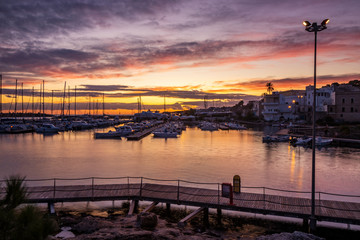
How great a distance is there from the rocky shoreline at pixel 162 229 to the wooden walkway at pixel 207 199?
1.32 meters

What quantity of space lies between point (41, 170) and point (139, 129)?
65.5 meters

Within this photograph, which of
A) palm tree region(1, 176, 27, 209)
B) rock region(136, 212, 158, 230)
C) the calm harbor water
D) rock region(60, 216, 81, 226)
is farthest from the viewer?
the calm harbor water

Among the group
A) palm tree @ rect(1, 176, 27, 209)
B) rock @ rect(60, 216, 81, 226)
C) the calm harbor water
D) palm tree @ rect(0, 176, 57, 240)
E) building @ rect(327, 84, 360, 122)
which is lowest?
the calm harbor water

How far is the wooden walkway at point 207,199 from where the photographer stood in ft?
56.2

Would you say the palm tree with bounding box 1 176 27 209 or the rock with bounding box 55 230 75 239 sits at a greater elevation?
the palm tree with bounding box 1 176 27 209

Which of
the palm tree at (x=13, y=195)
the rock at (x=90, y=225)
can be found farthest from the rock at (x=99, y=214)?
the palm tree at (x=13, y=195)

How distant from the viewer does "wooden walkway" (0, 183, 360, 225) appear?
17141mm

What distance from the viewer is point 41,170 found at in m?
40.2

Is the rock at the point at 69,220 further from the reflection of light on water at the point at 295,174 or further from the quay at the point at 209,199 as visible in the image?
the reflection of light on water at the point at 295,174

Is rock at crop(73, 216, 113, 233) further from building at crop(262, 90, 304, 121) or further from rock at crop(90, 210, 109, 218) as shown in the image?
building at crop(262, 90, 304, 121)

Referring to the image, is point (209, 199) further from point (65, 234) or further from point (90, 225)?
point (65, 234)

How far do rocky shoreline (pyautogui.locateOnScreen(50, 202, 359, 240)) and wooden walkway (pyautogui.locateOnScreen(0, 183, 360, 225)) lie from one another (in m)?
1.32

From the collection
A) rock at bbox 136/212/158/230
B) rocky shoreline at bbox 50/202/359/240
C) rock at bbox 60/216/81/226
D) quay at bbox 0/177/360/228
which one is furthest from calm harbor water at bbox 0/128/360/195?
rock at bbox 60/216/81/226

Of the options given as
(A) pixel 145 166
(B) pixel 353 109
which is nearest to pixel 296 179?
(A) pixel 145 166
